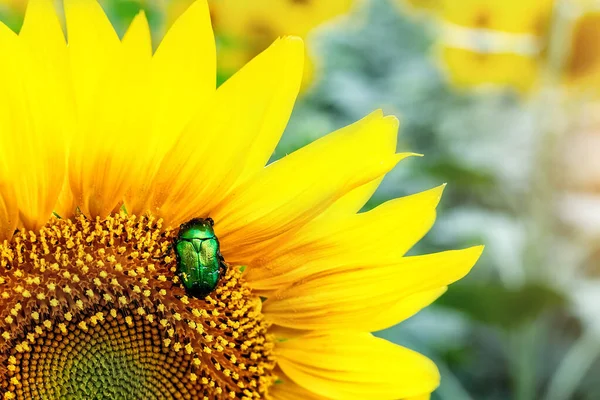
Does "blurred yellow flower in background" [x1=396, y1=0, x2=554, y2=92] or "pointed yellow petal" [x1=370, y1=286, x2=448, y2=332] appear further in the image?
"blurred yellow flower in background" [x1=396, y1=0, x2=554, y2=92]

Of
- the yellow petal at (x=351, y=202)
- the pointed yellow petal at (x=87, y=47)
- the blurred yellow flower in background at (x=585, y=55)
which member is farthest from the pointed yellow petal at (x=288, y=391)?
the blurred yellow flower in background at (x=585, y=55)

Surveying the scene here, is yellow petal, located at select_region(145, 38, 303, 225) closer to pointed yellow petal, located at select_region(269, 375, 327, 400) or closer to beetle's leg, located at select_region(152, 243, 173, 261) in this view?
beetle's leg, located at select_region(152, 243, 173, 261)

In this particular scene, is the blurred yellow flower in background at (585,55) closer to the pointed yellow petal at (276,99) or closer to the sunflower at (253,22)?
the sunflower at (253,22)

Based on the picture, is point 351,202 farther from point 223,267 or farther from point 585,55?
point 585,55

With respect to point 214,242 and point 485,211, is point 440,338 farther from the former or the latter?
point 214,242

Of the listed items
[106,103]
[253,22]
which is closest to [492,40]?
[253,22]

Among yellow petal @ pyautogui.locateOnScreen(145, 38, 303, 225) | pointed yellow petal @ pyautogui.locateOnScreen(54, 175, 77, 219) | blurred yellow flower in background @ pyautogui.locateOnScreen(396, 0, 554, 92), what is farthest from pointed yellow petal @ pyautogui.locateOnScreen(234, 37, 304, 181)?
blurred yellow flower in background @ pyautogui.locateOnScreen(396, 0, 554, 92)

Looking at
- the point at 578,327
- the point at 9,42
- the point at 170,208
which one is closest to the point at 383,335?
the point at 170,208
